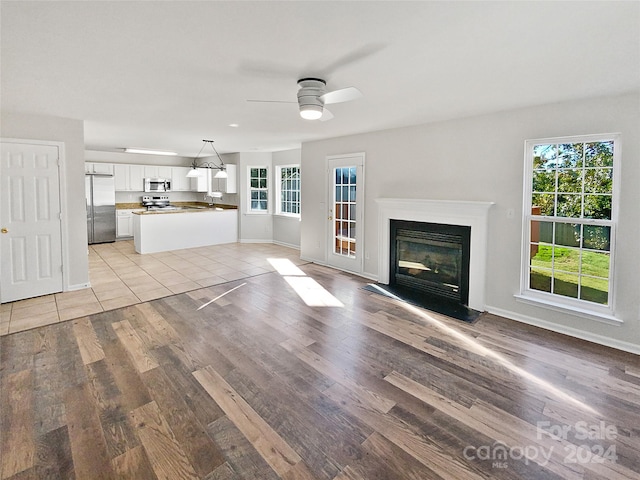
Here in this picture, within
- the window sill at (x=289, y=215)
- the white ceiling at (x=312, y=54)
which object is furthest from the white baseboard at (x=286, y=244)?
the white ceiling at (x=312, y=54)

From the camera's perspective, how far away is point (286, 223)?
8.75 m

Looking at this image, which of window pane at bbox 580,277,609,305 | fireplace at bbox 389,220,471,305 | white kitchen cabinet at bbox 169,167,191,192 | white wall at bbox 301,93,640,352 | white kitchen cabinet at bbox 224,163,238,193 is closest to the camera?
white wall at bbox 301,93,640,352

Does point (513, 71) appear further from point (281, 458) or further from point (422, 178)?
point (281, 458)

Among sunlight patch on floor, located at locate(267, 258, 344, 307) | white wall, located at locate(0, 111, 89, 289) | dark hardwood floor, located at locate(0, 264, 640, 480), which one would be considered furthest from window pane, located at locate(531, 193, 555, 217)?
white wall, located at locate(0, 111, 89, 289)

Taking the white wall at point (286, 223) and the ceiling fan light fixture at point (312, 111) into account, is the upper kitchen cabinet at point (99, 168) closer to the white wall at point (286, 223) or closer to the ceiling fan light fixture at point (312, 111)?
the white wall at point (286, 223)

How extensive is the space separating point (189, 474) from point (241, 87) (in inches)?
123

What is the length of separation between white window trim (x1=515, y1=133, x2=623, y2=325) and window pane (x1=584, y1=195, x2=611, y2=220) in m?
0.05

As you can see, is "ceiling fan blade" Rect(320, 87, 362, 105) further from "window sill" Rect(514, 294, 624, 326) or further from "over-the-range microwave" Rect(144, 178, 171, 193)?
"over-the-range microwave" Rect(144, 178, 171, 193)

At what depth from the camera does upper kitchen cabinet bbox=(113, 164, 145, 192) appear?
9.12 m

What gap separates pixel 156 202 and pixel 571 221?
10.2m

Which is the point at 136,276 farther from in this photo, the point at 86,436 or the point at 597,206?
the point at 597,206

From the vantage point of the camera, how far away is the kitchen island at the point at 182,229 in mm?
7574

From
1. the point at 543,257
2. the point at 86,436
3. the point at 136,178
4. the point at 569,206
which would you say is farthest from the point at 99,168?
the point at 569,206

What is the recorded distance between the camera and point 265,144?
7.18 m
